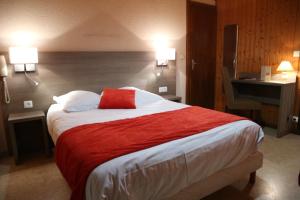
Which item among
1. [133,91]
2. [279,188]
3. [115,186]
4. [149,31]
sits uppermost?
[149,31]

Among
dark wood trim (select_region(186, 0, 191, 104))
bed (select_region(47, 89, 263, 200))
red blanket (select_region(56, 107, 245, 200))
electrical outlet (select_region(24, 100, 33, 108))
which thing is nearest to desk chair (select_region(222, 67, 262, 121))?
dark wood trim (select_region(186, 0, 191, 104))

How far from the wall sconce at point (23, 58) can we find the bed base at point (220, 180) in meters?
2.26

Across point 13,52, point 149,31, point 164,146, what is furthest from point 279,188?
point 13,52

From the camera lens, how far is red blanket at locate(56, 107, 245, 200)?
4.59ft

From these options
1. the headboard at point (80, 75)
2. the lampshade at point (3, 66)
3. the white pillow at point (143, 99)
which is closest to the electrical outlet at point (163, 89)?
the headboard at point (80, 75)

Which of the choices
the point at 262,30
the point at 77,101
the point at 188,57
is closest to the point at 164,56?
the point at 188,57

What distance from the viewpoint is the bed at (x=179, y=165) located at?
128cm

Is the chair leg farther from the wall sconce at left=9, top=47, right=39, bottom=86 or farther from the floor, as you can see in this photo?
the wall sconce at left=9, top=47, right=39, bottom=86

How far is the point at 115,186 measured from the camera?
4.14 feet

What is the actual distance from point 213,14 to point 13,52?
3.65m

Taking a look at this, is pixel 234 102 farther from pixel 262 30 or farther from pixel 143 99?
pixel 143 99

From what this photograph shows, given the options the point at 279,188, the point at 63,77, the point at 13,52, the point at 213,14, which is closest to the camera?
the point at 279,188

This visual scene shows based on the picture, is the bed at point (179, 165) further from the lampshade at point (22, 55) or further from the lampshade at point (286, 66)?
the lampshade at point (286, 66)

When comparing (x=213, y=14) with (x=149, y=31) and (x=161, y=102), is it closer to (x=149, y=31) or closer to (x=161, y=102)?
(x=149, y=31)
